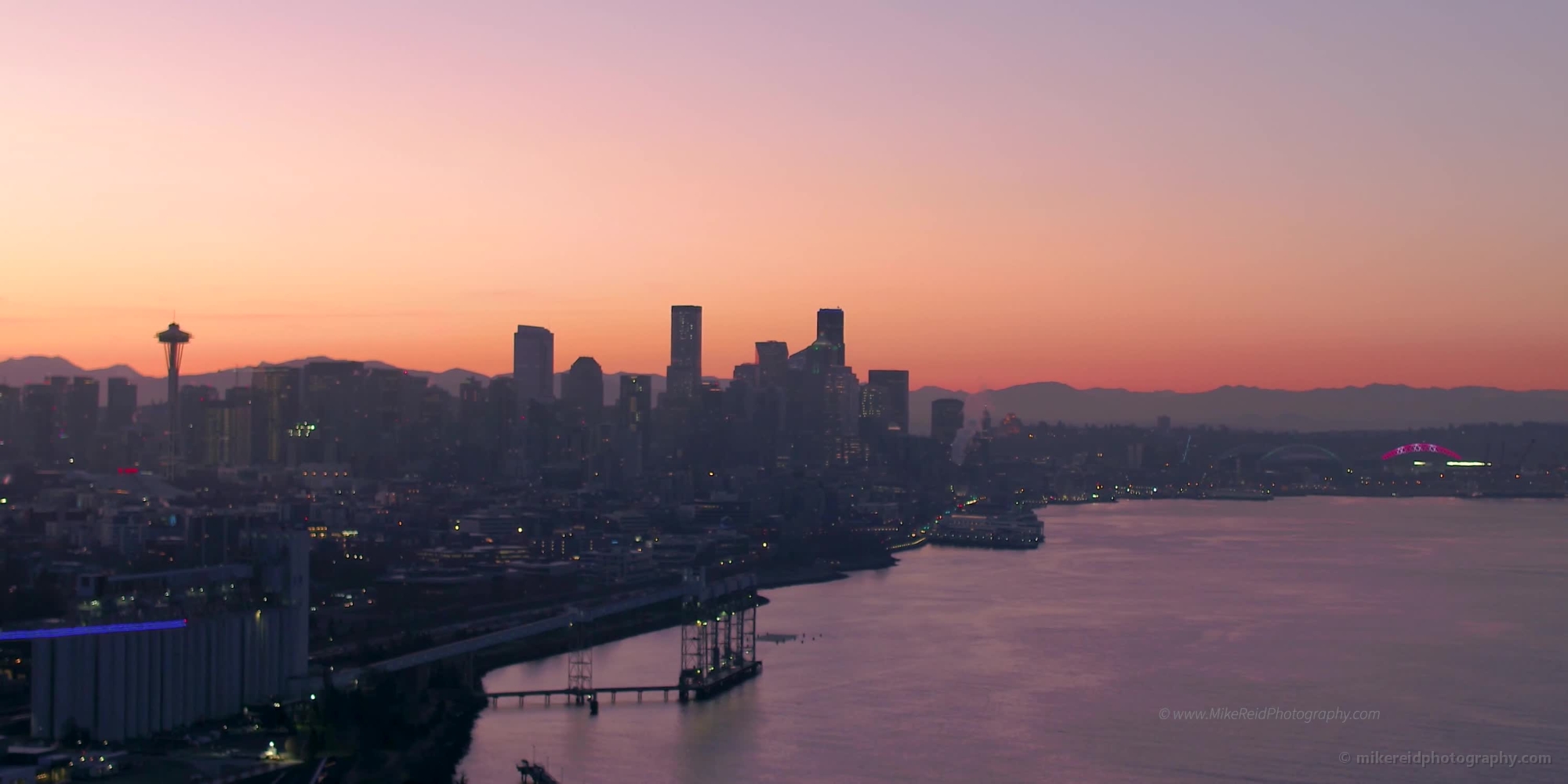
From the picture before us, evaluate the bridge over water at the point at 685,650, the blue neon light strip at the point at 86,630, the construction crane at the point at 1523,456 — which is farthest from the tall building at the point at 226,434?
the construction crane at the point at 1523,456

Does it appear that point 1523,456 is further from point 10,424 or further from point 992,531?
point 10,424

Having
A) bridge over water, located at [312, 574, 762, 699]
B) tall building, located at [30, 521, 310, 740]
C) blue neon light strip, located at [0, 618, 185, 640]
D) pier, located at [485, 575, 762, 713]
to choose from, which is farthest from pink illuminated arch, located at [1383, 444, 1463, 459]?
blue neon light strip, located at [0, 618, 185, 640]

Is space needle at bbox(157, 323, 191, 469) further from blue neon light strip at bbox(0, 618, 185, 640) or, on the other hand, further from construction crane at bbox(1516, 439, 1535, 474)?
construction crane at bbox(1516, 439, 1535, 474)

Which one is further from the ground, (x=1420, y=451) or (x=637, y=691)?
(x=1420, y=451)

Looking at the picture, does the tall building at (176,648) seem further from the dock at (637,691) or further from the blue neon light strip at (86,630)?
the dock at (637,691)

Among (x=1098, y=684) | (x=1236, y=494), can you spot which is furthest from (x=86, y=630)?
(x=1236, y=494)
